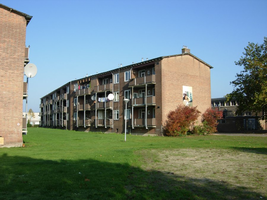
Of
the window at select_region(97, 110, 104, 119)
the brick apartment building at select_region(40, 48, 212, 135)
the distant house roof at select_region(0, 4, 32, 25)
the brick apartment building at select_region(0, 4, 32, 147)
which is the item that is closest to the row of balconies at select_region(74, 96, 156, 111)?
the brick apartment building at select_region(40, 48, 212, 135)

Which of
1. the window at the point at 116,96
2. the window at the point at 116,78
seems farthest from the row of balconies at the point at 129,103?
the window at the point at 116,78

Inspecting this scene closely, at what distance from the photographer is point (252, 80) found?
3900cm

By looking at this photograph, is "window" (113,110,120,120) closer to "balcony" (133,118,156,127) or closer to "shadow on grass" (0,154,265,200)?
"balcony" (133,118,156,127)

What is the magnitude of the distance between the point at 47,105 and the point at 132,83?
167 feet

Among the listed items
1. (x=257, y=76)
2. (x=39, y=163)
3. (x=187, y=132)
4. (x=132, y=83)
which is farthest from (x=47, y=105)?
(x=39, y=163)

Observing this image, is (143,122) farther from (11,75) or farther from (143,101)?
(11,75)

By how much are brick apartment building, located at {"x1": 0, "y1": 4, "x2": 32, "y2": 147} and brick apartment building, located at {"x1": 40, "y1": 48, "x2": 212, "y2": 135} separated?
12.6 meters

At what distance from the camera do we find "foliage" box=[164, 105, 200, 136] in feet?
108

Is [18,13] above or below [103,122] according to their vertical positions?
above

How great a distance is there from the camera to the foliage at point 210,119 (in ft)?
120

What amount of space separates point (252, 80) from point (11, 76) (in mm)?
32920

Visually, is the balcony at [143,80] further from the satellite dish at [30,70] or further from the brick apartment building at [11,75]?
the brick apartment building at [11,75]

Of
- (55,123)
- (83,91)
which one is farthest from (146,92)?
(55,123)

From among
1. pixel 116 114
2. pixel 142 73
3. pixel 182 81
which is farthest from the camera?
pixel 116 114
